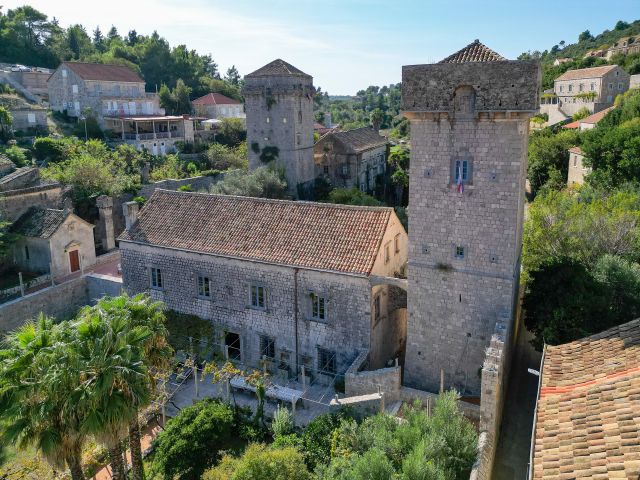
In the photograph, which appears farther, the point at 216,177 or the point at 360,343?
the point at 216,177

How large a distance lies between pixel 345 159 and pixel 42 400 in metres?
49.0

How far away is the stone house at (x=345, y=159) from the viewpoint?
58281 mm

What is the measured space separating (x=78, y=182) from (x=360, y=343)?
104 feet

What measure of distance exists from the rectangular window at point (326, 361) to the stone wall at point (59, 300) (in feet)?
48.9

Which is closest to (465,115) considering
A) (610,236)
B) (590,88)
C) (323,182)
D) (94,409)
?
(610,236)

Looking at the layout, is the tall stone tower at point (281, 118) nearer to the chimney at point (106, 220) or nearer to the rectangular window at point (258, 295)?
the chimney at point (106, 220)

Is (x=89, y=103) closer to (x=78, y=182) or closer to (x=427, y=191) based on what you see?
(x=78, y=182)

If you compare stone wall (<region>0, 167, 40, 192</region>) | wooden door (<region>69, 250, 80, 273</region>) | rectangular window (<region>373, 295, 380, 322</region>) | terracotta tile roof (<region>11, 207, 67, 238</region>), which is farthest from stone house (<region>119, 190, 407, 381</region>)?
stone wall (<region>0, 167, 40, 192</region>)

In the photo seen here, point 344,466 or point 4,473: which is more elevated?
point 344,466

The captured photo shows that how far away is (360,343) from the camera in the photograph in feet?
72.8

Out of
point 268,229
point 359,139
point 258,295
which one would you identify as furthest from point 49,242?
point 359,139

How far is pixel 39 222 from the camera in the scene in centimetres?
3472

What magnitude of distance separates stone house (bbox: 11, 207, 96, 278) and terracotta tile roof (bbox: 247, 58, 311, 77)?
2432 cm

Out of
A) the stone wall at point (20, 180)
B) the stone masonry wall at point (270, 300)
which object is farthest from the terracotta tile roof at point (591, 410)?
the stone wall at point (20, 180)
